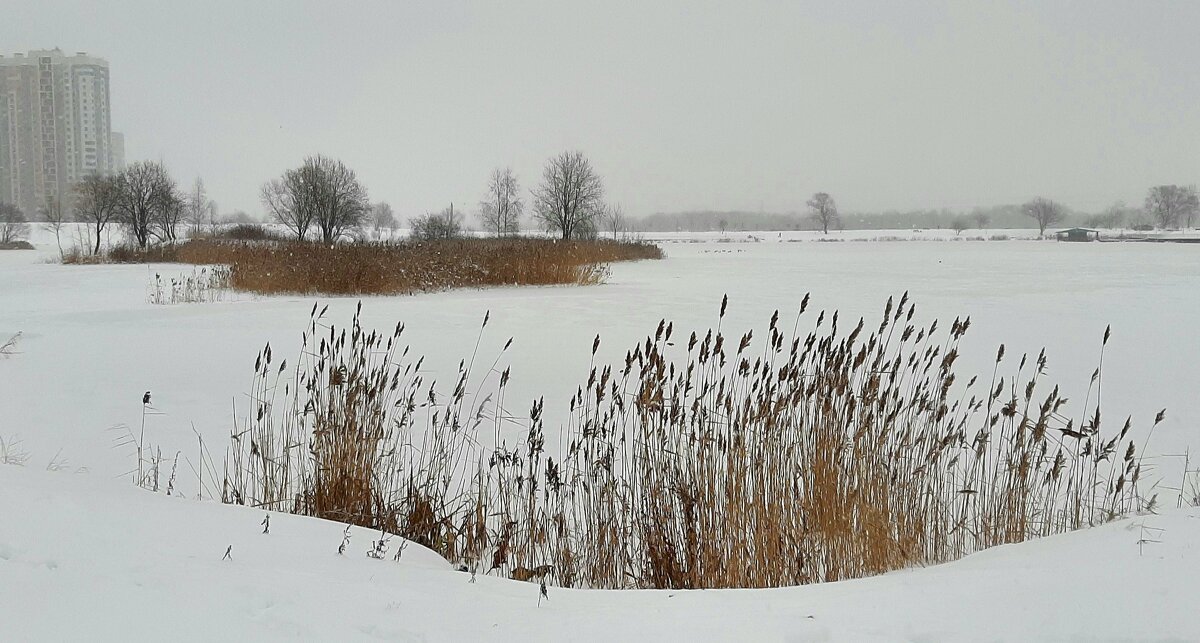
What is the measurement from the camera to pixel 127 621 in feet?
6.16

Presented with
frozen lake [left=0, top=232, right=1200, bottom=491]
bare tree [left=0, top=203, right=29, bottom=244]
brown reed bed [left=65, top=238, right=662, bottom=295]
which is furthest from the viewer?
bare tree [left=0, top=203, right=29, bottom=244]

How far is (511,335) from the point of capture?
384 inches

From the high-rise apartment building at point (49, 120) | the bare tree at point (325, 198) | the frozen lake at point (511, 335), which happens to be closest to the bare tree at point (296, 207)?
the bare tree at point (325, 198)

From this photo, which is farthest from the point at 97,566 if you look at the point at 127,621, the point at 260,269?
the point at 260,269

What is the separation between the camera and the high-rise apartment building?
83125 millimetres

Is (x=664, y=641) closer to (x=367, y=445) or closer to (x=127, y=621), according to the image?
(x=127, y=621)

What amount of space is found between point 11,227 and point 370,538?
5565 cm

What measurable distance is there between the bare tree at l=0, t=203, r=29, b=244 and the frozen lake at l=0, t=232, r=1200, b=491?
1232 inches

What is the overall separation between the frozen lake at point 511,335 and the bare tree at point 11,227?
31298mm

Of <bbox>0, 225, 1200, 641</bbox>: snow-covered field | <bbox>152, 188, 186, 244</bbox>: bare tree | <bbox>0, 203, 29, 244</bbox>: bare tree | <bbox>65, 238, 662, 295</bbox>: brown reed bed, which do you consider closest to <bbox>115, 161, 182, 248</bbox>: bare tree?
<bbox>152, 188, 186, 244</bbox>: bare tree

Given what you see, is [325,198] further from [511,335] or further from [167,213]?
[511,335]

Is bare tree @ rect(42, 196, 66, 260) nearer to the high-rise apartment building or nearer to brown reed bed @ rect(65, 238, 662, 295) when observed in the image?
brown reed bed @ rect(65, 238, 662, 295)

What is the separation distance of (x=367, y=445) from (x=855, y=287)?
15.3 metres

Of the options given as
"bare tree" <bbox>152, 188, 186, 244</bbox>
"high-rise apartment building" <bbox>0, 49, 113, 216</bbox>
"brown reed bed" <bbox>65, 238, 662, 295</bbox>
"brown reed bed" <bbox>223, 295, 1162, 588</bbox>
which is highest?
"high-rise apartment building" <bbox>0, 49, 113, 216</bbox>
